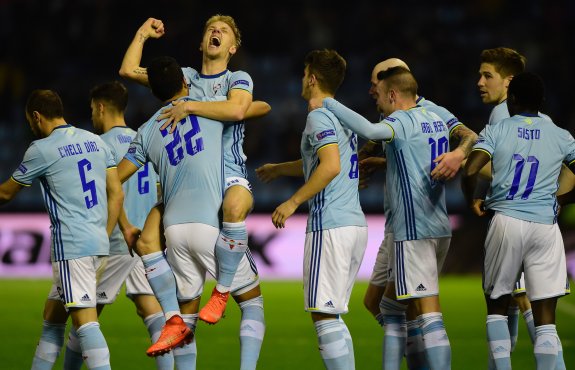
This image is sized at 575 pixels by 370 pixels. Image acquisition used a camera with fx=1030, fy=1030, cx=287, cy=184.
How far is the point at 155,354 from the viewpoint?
5.82 metres

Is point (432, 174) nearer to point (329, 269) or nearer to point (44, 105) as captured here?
point (329, 269)

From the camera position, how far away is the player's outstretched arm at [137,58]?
272 inches

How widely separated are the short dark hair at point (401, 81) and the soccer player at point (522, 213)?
1.85ft

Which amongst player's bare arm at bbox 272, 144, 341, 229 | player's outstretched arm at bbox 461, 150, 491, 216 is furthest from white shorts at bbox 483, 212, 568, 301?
player's bare arm at bbox 272, 144, 341, 229

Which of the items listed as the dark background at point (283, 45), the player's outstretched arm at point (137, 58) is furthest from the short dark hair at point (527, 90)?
the dark background at point (283, 45)

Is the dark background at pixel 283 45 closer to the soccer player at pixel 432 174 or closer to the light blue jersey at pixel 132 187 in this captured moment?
the light blue jersey at pixel 132 187

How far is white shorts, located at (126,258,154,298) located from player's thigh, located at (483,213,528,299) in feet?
8.09

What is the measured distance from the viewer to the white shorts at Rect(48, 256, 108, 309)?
20.3ft

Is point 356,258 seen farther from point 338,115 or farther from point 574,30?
point 574,30

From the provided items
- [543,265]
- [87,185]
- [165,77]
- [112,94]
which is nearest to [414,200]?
[543,265]

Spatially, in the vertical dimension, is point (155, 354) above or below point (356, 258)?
below

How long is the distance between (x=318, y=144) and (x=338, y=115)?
0.23 metres

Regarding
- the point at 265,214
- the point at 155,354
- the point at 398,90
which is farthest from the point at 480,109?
the point at 155,354

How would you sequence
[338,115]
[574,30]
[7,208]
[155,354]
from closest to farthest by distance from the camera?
[155,354], [338,115], [7,208], [574,30]
